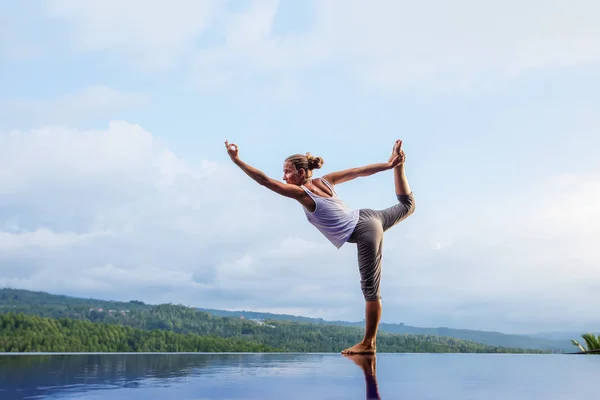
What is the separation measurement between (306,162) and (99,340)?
1109 centimetres

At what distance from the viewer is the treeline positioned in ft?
45.0

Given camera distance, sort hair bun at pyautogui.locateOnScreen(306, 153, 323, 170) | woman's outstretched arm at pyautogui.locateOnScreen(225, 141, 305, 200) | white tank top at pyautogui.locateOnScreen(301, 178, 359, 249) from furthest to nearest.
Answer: hair bun at pyautogui.locateOnScreen(306, 153, 323, 170) → white tank top at pyautogui.locateOnScreen(301, 178, 359, 249) → woman's outstretched arm at pyautogui.locateOnScreen(225, 141, 305, 200)

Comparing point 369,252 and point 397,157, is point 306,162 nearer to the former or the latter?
point 397,157

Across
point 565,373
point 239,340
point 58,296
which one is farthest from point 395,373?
point 58,296

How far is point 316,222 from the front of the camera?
6316 mm

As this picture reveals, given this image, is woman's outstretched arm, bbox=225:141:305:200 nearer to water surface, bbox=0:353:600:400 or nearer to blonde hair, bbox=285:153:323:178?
blonde hair, bbox=285:153:323:178

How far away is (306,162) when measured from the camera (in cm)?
624

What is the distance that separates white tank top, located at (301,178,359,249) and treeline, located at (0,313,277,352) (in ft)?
25.4

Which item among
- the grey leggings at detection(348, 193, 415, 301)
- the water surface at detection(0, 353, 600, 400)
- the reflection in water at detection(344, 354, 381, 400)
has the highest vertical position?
the grey leggings at detection(348, 193, 415, 301)

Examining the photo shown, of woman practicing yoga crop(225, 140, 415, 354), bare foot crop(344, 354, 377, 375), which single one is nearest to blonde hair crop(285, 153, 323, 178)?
woman practicing yoga crop(225, 140, 415, 354)

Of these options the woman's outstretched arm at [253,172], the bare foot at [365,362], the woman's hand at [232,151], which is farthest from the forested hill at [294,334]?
the woman's hand at [232,151]

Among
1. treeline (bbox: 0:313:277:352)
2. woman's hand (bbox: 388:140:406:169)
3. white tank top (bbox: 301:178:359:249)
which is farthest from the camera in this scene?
treeline (bbox: 0:313:277:352)

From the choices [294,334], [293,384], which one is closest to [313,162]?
[293,384]

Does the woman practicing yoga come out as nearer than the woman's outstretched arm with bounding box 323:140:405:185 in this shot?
Yes
